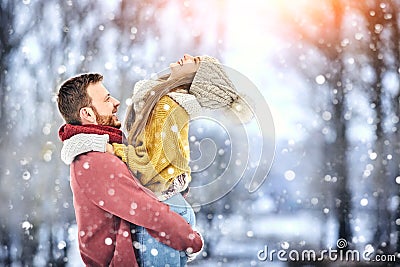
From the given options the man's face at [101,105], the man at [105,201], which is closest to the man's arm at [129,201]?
the man at [105,201]

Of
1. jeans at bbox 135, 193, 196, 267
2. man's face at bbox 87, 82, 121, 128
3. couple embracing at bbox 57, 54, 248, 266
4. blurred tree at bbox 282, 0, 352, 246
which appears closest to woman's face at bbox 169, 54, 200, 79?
couple embracing at bbox 57, 54, 248, 266

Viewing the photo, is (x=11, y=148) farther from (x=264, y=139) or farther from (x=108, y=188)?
(x=264, y=139)

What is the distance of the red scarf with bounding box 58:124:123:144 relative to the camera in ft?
4.40

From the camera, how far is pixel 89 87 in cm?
140

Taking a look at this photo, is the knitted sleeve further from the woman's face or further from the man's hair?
the woman's face

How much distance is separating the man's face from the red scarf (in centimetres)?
3

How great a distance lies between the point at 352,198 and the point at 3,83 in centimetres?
132

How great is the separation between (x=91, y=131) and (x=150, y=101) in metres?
0.17

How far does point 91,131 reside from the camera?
4.42ft

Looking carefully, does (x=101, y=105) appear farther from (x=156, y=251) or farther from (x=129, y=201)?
(x=156, y=251)

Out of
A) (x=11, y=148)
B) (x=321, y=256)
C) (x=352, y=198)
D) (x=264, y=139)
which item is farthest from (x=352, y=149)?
(x=11, y=148)

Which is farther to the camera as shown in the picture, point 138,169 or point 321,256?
point 321,256

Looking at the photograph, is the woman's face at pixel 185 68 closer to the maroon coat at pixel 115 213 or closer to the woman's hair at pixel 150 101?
the woman's hair at pixel 150 101

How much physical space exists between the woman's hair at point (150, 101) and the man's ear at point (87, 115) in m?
0.10
